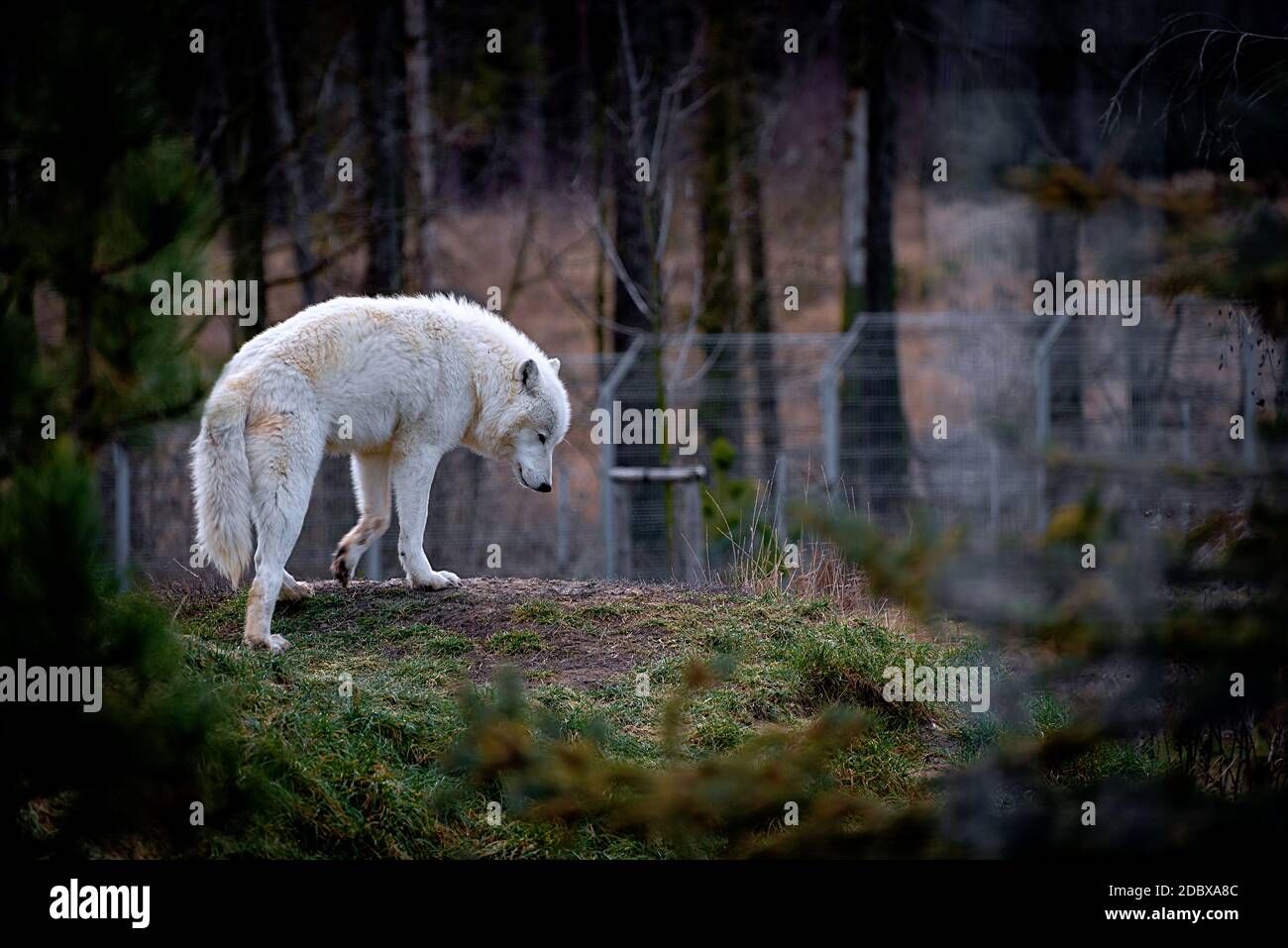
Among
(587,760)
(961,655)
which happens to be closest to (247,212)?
(961,655)

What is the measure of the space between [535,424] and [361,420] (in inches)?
47.0

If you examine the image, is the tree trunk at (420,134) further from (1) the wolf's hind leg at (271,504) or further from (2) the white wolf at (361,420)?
(1) the wolf's hind leg at (271,504)

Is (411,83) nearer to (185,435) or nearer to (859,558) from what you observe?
(185,435)

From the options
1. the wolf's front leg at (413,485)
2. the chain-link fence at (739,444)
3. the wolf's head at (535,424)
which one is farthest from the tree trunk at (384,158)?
the wolf's front leg at (413,485)

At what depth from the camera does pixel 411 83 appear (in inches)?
625

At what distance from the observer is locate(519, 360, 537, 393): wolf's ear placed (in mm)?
7855

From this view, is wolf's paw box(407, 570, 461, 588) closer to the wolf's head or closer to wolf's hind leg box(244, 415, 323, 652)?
the wolf's head

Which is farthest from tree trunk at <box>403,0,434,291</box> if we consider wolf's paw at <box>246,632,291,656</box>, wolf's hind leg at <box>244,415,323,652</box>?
wolf's paw at <box>246,632,291,656</box>

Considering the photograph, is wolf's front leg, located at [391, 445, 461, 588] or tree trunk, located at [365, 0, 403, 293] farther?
tree trunk, located at [365, 0, 403, 293]

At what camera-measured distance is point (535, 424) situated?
802 cm

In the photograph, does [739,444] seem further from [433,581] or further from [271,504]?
[271,504]

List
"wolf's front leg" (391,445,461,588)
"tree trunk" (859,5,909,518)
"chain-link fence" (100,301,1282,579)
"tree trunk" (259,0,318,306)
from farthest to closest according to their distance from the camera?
1. "tree trunk" (259,0,318,306)
2. "tree trunk" (859,5,909,518)
3. "chain-link fence" (100,301,1282,579)
4. "wolf's front leg" (391,445,461,588)

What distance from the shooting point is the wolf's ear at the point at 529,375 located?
25.8 ft

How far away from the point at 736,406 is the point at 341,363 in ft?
30.7
